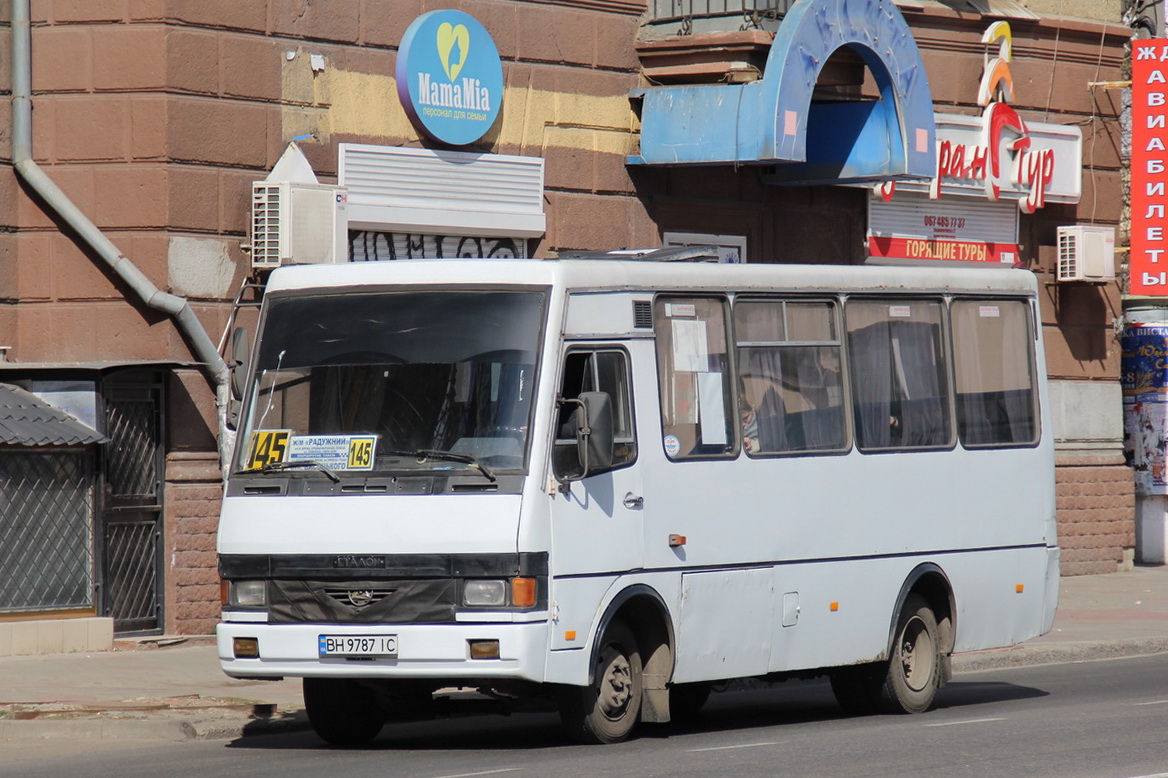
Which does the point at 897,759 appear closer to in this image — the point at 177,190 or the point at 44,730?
the point at 44,730

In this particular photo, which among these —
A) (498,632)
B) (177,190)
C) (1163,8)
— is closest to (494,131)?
(177,190)

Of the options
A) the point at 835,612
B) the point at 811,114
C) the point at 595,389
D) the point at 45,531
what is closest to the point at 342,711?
the point at 595,389

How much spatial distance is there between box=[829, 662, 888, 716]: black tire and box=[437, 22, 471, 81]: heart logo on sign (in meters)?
7.60

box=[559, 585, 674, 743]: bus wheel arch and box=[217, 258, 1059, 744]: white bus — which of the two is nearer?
box=[217, 258, 1059, 744]: white bus

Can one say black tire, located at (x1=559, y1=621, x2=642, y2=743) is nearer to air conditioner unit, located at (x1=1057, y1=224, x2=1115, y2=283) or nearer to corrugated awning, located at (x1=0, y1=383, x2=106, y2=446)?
corrugated awning, located at (x1=0, y1=383, x2=106, y2=446)

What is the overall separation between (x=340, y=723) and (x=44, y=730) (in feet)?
5.75

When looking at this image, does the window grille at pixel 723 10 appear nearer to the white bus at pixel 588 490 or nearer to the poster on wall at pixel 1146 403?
the white bus at pixel 588 490

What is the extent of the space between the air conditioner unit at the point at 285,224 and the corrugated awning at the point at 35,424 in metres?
2.16

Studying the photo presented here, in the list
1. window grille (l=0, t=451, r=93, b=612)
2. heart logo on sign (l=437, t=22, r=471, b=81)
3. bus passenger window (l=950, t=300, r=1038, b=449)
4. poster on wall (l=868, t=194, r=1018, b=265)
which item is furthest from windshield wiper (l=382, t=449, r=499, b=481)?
poster on wall (l=868, t=194, r=1018, b=265)

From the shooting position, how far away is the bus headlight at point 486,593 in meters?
10.0

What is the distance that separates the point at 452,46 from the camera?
59.0 ft

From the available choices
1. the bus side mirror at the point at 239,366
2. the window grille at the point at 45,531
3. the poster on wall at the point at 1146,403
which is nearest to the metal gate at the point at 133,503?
the window grille at the point at 45,531

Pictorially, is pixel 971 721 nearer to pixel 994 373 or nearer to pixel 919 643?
pixel 919 643

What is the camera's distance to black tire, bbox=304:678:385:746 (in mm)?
11094
